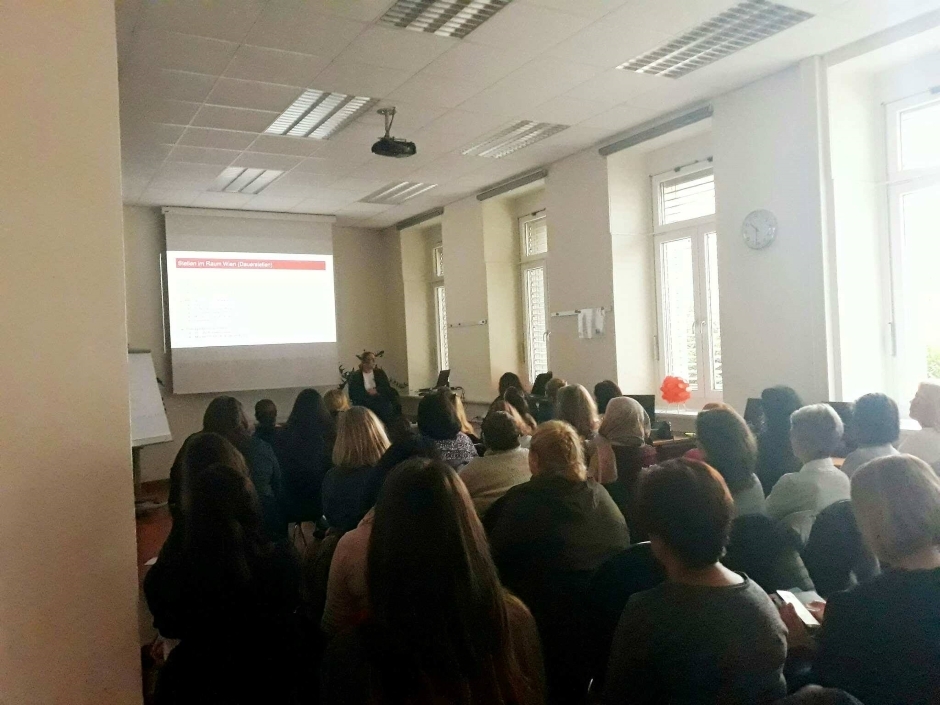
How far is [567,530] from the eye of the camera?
2.27 metres

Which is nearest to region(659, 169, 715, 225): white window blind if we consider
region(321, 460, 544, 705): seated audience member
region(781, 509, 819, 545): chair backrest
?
region(781, 509, 819, 545): chair backrest

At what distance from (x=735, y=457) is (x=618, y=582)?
33.5 inches

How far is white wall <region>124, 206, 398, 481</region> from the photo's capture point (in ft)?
28.4

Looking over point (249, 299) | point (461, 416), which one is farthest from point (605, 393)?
point (249, 299)

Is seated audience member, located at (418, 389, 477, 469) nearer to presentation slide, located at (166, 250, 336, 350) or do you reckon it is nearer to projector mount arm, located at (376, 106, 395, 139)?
projector mount arm, located at (376, 106, 395, 139)

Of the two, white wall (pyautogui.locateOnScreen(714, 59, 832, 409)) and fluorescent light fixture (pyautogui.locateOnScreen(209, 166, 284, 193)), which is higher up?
fluorescent light fixture (pyautogui.locateOnScreen(209, 166, 284, 193))

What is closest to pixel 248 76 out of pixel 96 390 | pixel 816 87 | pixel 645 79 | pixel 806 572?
pixel 645 79

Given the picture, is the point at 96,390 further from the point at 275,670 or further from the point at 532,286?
the point at 532,286

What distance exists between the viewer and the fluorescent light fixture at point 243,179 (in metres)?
7.28

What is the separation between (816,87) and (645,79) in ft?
3.79

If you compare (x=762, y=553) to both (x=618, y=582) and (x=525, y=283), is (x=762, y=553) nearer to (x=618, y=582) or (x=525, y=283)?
(x=618, y=582)

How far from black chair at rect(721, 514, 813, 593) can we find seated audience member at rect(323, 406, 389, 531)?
5.58ft

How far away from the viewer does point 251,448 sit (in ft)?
12.7

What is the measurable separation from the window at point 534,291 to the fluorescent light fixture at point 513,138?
5.30ft
